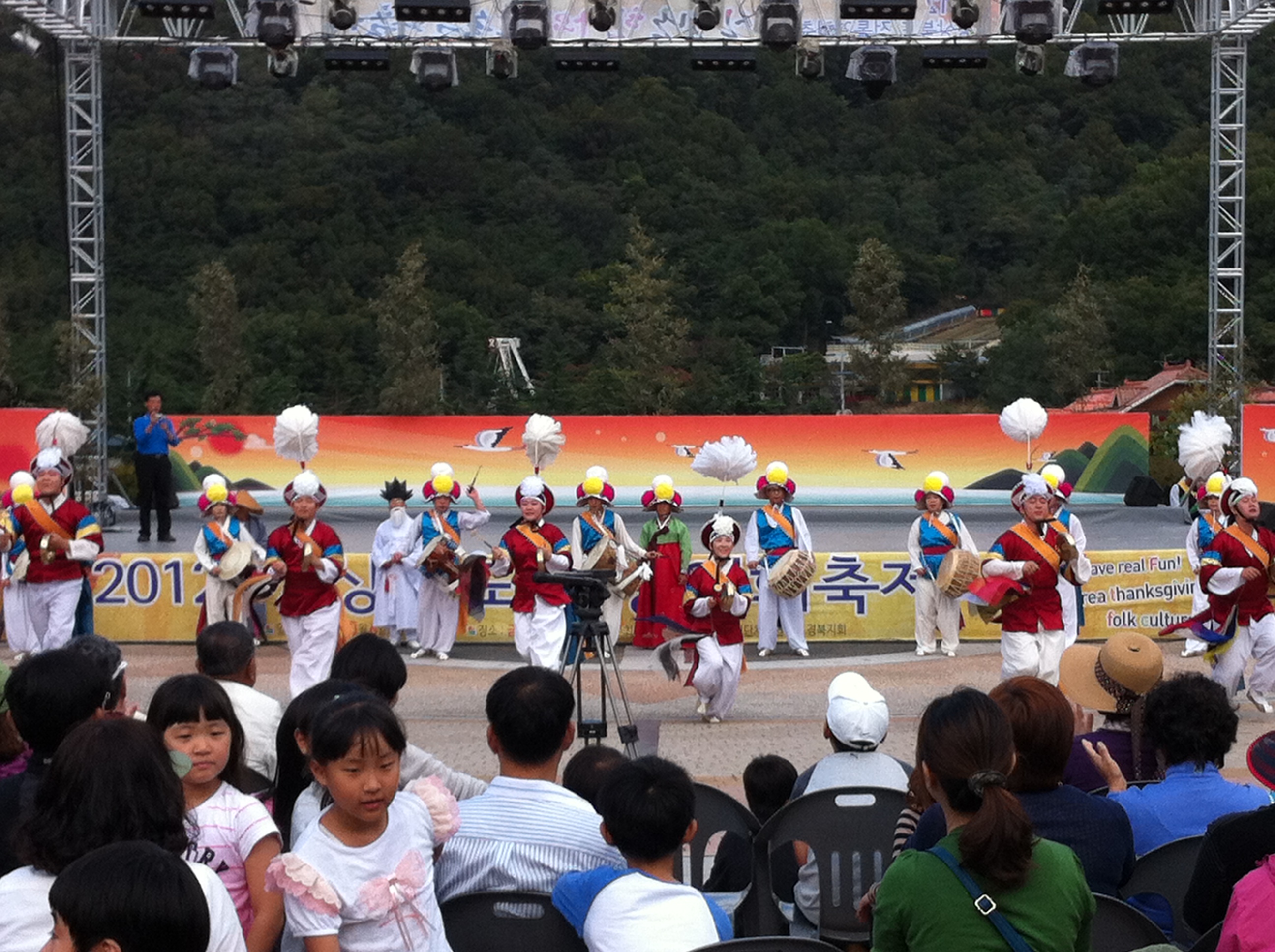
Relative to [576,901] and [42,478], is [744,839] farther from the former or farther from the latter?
[42,478]

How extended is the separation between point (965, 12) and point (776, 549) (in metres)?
6.96

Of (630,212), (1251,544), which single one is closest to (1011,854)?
(1251,544)

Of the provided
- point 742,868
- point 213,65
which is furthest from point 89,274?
point 742,868

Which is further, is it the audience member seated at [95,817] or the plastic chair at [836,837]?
the plastic chair at [836,837]

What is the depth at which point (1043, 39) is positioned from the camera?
1905 centimetres

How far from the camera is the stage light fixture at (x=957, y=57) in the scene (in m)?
20.3

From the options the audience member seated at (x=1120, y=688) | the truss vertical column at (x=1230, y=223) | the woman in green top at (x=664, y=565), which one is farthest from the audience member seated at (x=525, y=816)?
the truss vertical column at (x=1230, y=223)

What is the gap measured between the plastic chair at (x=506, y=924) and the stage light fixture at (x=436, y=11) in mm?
15591

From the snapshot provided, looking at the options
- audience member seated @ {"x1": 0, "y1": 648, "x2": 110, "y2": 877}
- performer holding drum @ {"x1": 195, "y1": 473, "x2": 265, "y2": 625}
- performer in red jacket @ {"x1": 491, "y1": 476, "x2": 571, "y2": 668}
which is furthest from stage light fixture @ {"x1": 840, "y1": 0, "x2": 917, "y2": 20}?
audience member seated @ {"x1": 0, "y1": 648, "x2": 110, "y2": 877}

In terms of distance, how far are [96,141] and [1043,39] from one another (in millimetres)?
11459

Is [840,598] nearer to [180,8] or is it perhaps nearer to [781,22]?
[781,22]

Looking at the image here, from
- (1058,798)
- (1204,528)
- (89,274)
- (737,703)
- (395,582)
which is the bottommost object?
(737,703)

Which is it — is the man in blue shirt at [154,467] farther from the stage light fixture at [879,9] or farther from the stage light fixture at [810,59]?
the stage light fixture at [879,9]

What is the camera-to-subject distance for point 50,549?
1364cm
